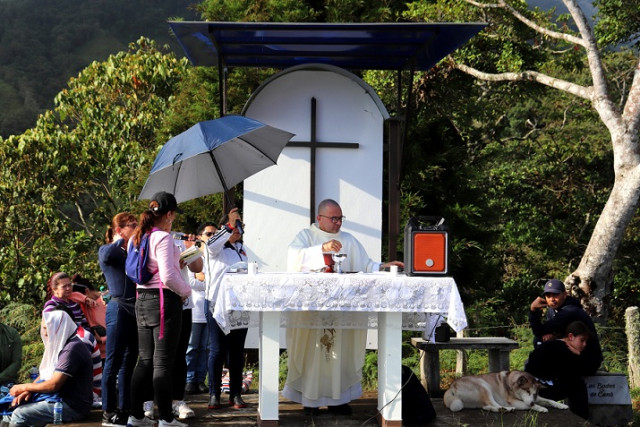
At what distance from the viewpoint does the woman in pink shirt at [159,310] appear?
239 inches

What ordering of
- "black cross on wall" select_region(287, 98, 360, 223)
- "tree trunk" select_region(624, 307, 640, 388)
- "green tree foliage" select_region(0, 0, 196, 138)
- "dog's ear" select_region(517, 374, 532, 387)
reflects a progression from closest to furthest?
"dog's ear" select_region(517, 374, 532, 387)
"black cross on wall" select_region(287, 98, 360, 223)
"tree trunk" select_region(624, 307, 640, 388)
"green tree foliage" select_region(0, 0, 196, 138)

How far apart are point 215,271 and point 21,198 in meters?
9.33

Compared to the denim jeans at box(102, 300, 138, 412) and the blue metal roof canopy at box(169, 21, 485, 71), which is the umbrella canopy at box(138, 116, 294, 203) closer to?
the blue metal roof canopy at box(169, 21, 485, 71)

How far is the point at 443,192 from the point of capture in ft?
44.8

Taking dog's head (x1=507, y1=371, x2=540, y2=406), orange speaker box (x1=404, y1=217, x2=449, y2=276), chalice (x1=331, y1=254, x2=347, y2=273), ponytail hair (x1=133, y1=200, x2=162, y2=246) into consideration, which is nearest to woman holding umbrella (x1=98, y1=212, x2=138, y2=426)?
ponytail hair (x1=133, y1=200, x2=162, y2=246)

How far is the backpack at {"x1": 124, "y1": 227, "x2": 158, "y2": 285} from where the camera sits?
6.10m

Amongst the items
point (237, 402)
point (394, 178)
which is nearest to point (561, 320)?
point (394, 178)

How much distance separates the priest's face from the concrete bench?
5.68 feet

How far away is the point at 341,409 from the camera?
697 cm

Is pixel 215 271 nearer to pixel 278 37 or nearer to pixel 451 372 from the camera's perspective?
pixel 278 37

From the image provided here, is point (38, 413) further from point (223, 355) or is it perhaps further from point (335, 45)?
point (335, 45)

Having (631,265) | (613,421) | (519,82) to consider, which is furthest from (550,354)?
(631,265)

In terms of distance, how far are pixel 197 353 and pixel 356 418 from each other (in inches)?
85.0

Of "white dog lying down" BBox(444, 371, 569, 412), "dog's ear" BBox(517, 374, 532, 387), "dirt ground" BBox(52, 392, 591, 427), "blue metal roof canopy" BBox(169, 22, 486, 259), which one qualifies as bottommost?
"dirt ground" BBox(52, 392, 591, 427)
